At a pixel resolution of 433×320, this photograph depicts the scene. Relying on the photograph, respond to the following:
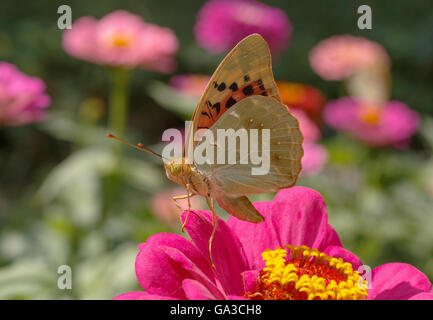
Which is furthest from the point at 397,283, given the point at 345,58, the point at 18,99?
the point at 345,58

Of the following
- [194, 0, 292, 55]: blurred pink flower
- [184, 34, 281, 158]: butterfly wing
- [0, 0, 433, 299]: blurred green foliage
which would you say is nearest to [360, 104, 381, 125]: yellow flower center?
[0, 0, 433, 299]: blurred green foliage

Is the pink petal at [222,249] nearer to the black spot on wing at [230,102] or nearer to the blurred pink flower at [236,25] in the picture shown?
the black spot on wing at [230,102]

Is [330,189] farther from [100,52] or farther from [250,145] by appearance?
[250,145]

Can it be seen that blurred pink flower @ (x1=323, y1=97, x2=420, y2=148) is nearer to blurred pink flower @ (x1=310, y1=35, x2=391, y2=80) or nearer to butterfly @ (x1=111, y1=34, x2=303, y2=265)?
blurred pink flower @ (x1=310, y1=35, x2=391, y2=80)

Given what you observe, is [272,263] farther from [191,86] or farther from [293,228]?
[191,86]

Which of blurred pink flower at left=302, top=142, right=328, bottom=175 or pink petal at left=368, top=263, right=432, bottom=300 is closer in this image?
pink petal at left=368, top=263, right=432, bottom=300

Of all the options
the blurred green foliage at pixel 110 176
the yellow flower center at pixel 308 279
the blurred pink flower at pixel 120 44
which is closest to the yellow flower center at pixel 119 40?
the blurred pink flower at pixel 120 44

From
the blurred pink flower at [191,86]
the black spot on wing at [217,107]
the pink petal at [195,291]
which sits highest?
the blurred pink flower at [191,86]
